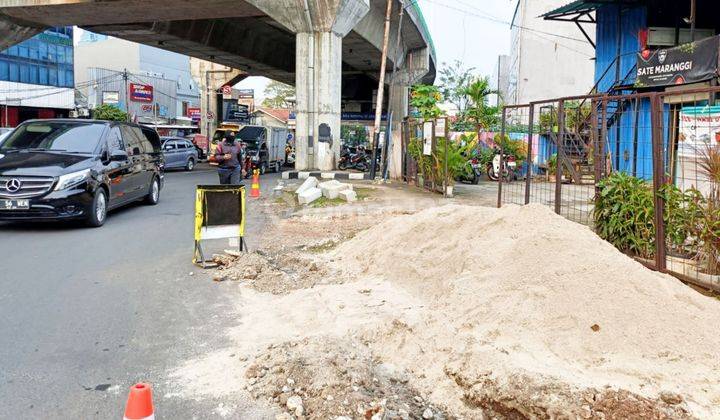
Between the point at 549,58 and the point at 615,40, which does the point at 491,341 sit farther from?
the point at 549,58

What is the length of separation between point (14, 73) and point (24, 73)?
899 mm

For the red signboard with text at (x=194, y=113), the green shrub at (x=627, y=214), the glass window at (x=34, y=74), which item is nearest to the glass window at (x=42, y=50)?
the glass window at (x=34, y=74)

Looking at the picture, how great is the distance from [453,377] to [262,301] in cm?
293

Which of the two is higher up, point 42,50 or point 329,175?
point 42,50

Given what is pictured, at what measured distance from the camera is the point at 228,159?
14320 millimetres

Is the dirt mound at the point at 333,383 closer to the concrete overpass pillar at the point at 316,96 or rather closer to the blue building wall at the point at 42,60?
the concrete overpass pillar at the point at 316,96

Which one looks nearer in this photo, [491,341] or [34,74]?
[491,341]

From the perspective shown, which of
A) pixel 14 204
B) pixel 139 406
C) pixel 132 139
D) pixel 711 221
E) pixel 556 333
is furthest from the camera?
pixel 132 139

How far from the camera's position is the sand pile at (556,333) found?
3.87 m

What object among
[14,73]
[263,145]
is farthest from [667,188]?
[14,73]

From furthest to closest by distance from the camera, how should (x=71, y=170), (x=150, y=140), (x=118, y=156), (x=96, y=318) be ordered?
(x=150, y=140)
(x=118, y=156)
(x=71, y=170)
(x=96, y=318)

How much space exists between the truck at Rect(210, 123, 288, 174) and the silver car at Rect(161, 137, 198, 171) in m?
2.57

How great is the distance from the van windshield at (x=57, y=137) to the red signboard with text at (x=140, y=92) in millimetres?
50569

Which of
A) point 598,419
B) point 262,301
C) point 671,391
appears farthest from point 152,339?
point 671,391
